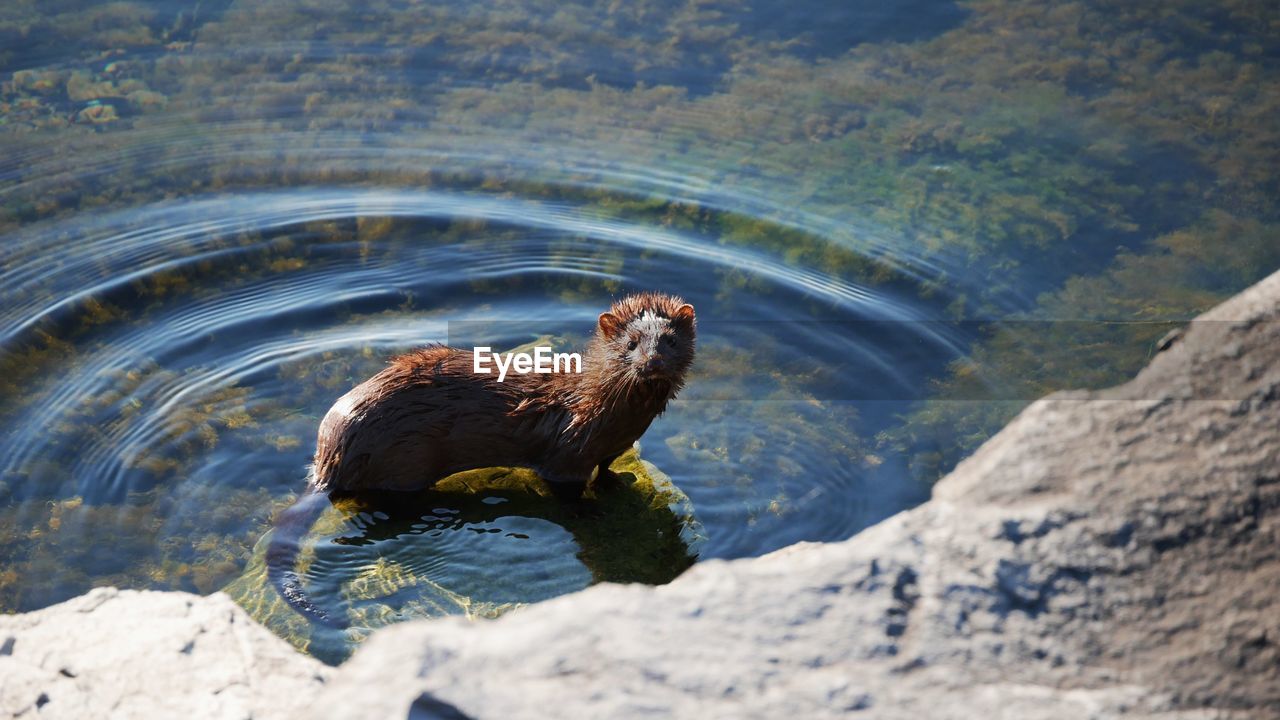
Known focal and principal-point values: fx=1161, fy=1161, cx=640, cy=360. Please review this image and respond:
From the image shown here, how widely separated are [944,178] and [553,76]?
359cm

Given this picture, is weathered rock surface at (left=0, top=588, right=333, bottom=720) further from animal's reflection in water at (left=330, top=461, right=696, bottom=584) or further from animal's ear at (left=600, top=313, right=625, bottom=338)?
animal's ear at (left=600, top=313, right=625, bottom=338)

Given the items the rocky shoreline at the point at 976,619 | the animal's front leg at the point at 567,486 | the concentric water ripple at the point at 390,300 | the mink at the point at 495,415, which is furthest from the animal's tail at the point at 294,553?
the rocky shoreline at the point at 976,619

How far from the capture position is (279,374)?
715 centimetres

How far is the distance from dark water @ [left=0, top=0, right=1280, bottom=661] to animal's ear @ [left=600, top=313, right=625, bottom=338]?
3.18ft

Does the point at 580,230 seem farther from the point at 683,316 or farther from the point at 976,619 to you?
the point at 976,619

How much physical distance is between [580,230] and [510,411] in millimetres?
2556

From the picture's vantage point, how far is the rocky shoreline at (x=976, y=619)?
118 inches

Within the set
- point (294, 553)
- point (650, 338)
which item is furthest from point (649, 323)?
point (294, 553)

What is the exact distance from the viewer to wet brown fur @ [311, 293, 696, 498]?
595 cm

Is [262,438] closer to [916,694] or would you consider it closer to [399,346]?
[399,346]

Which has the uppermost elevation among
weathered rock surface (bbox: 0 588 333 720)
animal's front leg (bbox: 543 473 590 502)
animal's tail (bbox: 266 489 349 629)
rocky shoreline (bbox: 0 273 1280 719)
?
rocky shoreline (bbox: 0 273 1280 719)

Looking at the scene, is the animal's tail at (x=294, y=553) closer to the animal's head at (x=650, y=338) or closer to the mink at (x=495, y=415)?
the mink at (x=495, y=415)

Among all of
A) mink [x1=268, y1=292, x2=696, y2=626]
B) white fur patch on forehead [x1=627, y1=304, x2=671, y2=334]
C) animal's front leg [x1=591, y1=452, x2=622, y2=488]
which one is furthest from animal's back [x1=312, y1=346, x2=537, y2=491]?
white fur patch on forehead [x1=627, y1=304, x2=671, y2=334]

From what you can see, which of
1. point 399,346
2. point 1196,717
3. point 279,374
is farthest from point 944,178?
point 1196,717
